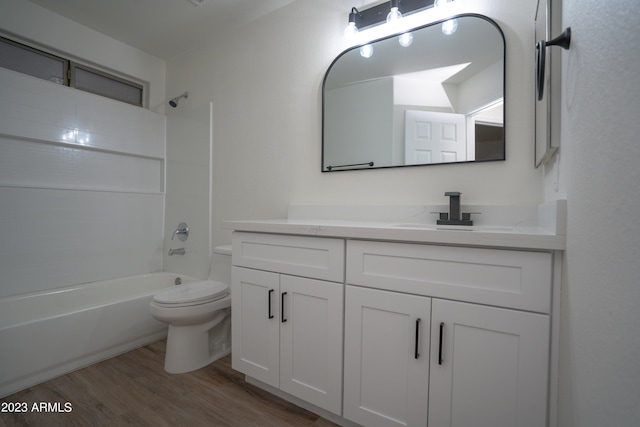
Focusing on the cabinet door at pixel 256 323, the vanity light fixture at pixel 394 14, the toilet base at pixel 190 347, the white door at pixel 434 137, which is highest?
the vanity light fixture at pixel 394 14

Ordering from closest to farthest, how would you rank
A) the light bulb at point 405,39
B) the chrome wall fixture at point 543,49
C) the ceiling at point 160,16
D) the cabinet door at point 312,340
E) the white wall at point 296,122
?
the chrome wall fixture at point 543,49 < the cabinet door at point 312,340 < the white wall at point 296,122 < the light bulb at point 405,39 < the ceiling at point 160,16

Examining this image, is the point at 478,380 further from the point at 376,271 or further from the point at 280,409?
the point at 280,409

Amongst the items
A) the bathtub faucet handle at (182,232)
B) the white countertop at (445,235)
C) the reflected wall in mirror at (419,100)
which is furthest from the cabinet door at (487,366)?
the bathtub faucet handle at (182,232)

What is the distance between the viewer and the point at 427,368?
101 centimetres

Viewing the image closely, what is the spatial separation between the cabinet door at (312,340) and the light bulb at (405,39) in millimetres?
1393

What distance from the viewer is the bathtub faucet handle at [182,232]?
8.54 feet

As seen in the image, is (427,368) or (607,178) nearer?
(607,178)

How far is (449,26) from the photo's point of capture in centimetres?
147

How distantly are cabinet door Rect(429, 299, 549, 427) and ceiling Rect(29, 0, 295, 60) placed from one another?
7.61 feet

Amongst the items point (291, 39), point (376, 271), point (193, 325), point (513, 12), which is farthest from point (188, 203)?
point (513, 12)

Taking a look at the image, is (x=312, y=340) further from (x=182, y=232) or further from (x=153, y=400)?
(x=182, y=232)

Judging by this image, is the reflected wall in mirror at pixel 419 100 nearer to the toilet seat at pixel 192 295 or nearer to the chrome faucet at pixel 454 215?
the chrome faucet at pixel 454 215

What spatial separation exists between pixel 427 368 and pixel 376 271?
0.38 m

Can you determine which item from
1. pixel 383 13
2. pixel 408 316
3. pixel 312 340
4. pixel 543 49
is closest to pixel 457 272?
pixel 408 316
